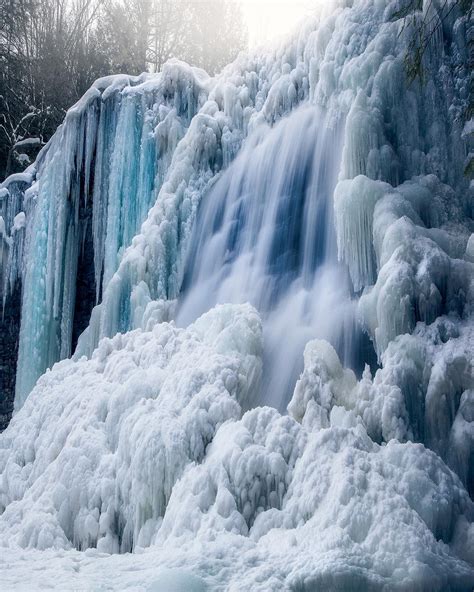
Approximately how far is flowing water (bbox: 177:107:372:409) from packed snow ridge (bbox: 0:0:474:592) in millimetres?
21

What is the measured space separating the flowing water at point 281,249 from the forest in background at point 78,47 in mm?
8598

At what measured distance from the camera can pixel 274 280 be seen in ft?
21.4

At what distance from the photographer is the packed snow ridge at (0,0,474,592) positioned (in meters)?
4.27

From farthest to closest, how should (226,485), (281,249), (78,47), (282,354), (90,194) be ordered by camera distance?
(78,47) → (90,194) → (281,249) → (282,354) → (226,485)

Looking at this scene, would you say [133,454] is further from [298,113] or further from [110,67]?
[110,67]

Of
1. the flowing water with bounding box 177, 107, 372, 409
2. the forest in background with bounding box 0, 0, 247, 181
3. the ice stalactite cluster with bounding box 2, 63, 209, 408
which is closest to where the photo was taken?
the flowing water with bounding box 177, 107, 372, 409

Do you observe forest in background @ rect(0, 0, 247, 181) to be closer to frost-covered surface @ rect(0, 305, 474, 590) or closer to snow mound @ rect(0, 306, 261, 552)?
snow mound @ rect(0, 306, 261, 552)

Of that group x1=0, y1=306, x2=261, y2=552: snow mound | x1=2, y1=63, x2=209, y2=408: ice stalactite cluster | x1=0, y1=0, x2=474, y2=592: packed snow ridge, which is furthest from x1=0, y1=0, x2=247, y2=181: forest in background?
x1=0, y1=306, x2=261, y2=552: snow mound

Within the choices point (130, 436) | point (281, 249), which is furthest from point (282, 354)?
point (130, 436)

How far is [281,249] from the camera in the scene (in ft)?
21.8

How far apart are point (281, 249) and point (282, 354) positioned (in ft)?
3.76

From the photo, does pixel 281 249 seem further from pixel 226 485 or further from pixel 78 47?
pixel 78 47

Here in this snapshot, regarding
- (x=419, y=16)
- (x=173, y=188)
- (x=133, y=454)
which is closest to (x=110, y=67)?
(x=173, y=188)

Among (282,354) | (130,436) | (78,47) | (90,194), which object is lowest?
(130,436)
